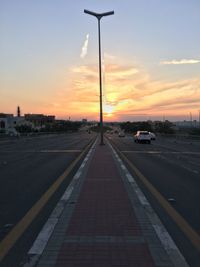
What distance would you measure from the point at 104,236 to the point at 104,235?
7cm

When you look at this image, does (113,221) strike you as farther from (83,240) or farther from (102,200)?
(102,200)

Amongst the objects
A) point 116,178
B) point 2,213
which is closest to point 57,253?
point 2,213

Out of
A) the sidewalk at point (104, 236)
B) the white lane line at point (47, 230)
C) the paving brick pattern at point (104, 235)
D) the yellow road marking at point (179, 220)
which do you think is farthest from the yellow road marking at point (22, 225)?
the yellow road marking at point (179, 220)

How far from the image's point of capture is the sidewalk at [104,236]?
5.75 metres

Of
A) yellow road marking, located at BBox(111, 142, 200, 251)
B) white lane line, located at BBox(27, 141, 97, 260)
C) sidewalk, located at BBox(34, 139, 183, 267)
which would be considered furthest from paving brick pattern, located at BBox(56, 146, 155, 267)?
yellow road marking, located at BBox(111, 142, 200, 251)

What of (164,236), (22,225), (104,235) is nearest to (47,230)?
(22,225)

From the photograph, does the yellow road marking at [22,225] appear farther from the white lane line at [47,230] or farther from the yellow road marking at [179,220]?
the yellow road marking at [179,220]

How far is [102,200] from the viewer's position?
1041 cm

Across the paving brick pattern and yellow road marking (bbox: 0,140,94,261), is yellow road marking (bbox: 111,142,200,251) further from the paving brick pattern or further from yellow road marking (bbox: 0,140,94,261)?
yellow road marking (bbox: 0,140,94,261)

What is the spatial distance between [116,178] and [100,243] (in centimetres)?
865

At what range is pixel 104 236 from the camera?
698 cm

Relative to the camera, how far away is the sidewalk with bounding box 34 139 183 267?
227 inches

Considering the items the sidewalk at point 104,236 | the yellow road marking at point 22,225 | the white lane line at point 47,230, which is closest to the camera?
the sidewalk at point 104,236

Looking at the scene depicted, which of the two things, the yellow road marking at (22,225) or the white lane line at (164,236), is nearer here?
the white lane line at (164,236)
